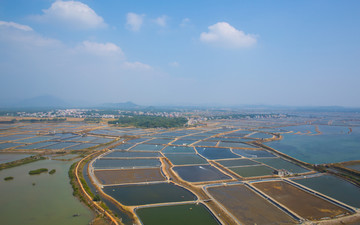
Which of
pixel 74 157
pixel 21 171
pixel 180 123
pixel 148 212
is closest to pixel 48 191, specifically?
pixel 21 171

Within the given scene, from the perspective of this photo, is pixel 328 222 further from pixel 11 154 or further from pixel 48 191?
pixel 11 154

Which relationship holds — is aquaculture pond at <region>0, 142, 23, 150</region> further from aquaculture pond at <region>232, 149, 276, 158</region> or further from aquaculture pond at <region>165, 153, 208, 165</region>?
aquaculture pond at <region>232, 149, 276, 158</region>

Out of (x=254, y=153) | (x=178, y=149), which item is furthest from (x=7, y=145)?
(x=254, y=153)

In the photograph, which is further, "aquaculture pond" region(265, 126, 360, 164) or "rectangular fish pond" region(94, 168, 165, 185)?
"aquaculture pond" region(265, 126, 360, 164)

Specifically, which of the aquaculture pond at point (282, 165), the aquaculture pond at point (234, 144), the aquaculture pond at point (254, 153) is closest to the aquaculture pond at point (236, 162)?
the aquaculture pond at point (282, 165)

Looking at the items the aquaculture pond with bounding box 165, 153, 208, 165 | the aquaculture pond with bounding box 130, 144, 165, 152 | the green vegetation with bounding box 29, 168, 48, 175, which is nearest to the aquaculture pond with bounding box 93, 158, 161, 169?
the aquaculture pond with bounding box 165, 153, 208, 165

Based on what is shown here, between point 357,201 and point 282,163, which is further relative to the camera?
point 282,163
